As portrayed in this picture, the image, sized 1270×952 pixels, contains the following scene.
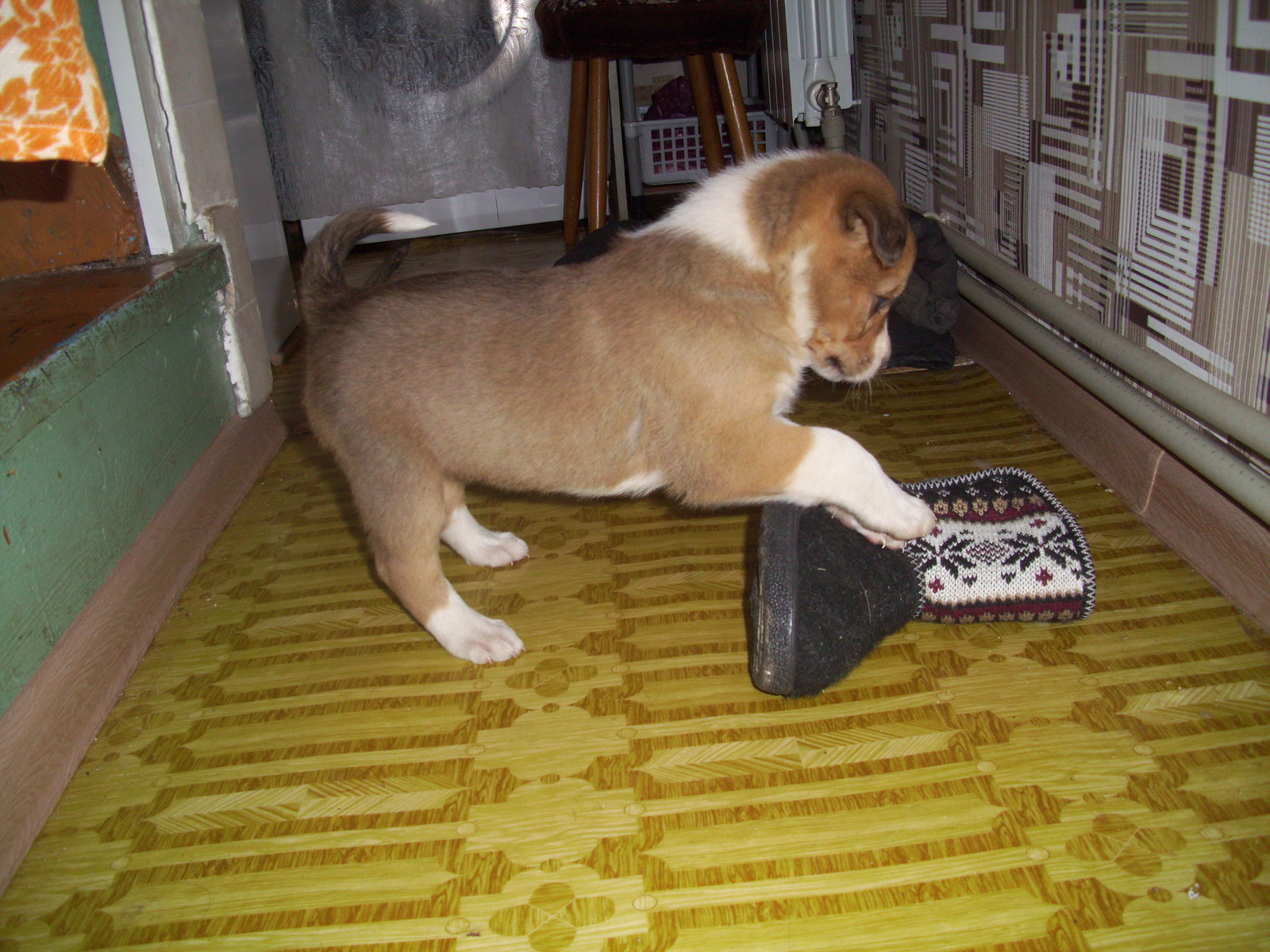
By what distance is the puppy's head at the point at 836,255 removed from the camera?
1.58m

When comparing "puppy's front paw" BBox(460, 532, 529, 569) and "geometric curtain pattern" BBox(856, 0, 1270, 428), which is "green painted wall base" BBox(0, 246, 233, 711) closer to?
"puppy's front paw" BBox(460, 532, 529, 569)

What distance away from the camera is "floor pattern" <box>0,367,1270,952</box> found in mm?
1206

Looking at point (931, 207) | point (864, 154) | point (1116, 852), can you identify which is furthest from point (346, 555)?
point (864, 154)

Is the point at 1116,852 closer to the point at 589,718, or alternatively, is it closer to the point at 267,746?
the point at 589,718

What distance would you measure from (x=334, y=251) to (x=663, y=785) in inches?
44.9

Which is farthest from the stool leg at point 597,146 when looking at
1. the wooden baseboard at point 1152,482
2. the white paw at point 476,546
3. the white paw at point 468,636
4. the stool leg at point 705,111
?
the white paw at point 468,636

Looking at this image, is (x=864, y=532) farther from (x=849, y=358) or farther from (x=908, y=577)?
(x=849, y=358)

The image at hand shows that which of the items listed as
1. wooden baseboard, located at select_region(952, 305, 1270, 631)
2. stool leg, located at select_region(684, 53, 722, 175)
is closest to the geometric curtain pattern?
wooden baseboard, located at select_region(952, 305, 1270, 631)

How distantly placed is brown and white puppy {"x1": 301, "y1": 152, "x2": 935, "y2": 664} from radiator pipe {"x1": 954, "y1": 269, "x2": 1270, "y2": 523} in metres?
0.52

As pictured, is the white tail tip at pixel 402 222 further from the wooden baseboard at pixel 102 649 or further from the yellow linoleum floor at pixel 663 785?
the wooden baseboard at pixel 102 649

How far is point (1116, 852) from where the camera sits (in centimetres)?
123

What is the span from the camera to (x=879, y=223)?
1.46 metres

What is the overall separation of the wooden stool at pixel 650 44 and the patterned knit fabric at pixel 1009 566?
2.03 m

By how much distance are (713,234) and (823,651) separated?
73cm
